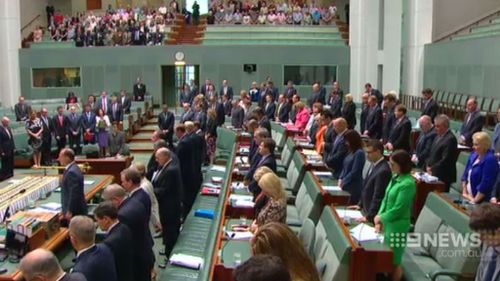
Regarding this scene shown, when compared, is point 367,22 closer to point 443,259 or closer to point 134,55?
point 134,55

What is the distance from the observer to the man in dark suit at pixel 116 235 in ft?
19.7

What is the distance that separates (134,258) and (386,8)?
762 inches

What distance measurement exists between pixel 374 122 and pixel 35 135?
354 inches

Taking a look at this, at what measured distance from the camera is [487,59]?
18.5 m

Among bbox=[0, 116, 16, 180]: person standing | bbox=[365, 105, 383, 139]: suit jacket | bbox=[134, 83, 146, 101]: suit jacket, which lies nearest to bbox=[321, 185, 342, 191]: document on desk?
bbox=[365, 105, 383, 139]: suit jacket

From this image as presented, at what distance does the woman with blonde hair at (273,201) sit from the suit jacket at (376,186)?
3.78ft

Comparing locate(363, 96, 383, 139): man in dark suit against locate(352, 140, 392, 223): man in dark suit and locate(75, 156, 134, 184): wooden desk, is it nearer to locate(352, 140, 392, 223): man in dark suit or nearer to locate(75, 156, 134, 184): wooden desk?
locate(75, 156, 134, 184): wooden desk

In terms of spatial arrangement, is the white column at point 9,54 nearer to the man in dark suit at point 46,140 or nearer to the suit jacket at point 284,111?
the man in dark suit at point 46,140

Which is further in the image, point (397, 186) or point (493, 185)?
point (493, 185)

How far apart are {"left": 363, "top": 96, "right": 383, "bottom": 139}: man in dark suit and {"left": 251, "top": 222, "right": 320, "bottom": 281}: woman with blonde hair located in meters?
10.4

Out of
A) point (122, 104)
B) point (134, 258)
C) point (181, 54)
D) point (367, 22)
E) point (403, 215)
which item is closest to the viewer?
point (403, 215)

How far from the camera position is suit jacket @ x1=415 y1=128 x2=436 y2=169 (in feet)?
32.7

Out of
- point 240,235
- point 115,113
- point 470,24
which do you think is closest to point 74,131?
point 115,113

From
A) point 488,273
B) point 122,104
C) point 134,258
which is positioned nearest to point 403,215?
point 488,273
